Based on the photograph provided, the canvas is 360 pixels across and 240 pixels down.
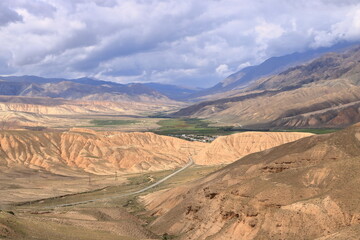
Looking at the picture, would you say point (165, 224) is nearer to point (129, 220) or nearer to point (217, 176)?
point (129, 220)

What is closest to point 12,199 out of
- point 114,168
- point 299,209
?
point 114,168

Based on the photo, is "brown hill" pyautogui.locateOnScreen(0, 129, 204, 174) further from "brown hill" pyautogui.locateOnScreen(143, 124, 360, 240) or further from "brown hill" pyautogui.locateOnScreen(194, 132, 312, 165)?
"brown hill" pyautogui.locateOnScreen(143, 124, 360, 240)

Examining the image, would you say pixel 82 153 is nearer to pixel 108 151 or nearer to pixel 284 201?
pixel 108 151

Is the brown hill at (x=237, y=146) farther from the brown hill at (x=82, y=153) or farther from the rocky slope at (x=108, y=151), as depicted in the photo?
the brown hill at (x=82, y=153)

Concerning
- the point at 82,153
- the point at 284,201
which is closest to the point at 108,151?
the point at 82,153

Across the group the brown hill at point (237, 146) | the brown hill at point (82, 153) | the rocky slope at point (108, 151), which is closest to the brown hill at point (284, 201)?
the brown hill at point (82, 153)

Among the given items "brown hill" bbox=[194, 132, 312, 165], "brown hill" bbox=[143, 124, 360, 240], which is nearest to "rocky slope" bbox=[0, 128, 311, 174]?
"brown hill" bbox=[194, 132, 312, 165]
